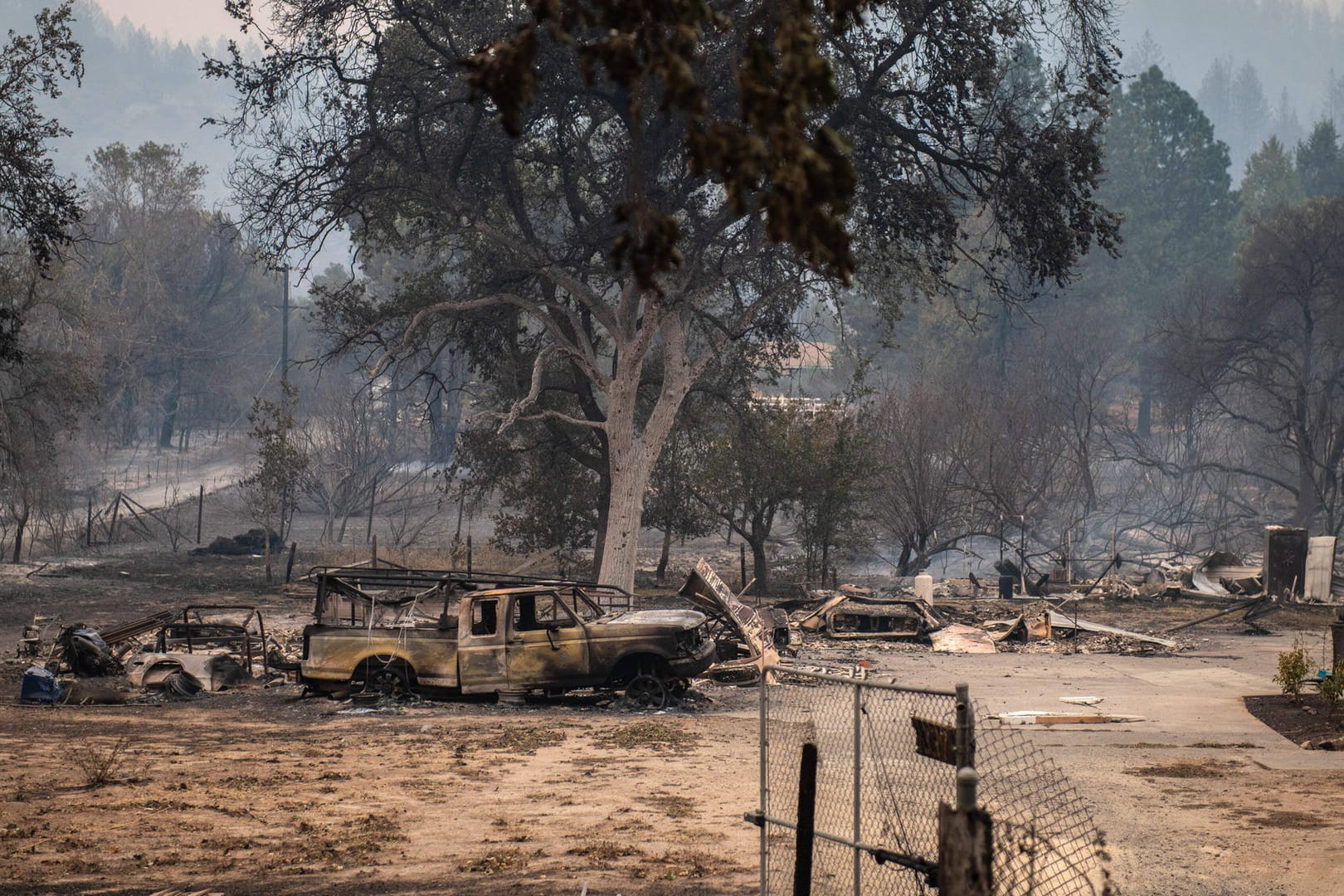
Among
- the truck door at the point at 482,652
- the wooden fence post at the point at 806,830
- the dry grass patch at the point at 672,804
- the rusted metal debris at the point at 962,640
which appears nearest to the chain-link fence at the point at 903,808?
the wooden fence post at the point at 806,830

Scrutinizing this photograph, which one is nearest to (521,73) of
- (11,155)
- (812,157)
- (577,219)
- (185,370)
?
(812,157)

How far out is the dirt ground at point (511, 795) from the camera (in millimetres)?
10000

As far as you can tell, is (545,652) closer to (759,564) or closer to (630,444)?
(630,444)

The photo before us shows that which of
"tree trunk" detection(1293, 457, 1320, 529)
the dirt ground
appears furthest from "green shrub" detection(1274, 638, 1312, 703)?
"tree trunk" detection(1293, 457, 1320, 529)

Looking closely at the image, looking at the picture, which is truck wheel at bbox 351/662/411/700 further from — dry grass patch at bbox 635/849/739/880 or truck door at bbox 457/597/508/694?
dry grass patch at bbox 635/849/739/880

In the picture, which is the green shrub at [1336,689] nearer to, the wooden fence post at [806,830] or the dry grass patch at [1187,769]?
the dry grass patch at [1187,769]

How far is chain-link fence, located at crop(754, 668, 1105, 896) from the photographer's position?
7609 millimetres

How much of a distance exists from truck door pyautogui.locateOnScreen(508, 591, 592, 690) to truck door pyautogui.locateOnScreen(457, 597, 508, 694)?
152 millimetres

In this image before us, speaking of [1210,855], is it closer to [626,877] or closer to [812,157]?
[626,877]

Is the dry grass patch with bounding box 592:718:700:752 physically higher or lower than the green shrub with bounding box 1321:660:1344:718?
lower

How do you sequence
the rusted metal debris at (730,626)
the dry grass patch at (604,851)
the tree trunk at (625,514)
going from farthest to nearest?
Answer: the tree trunk at (625,514) < the rusted metal debris at (730,626) < the dry grass patch at (604,851)

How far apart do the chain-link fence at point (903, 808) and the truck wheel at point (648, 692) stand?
280cm

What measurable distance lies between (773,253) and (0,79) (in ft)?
56.0

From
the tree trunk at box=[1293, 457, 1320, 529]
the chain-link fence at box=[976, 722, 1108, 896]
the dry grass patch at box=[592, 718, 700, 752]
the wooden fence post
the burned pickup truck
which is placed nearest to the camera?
the wooden fence post
